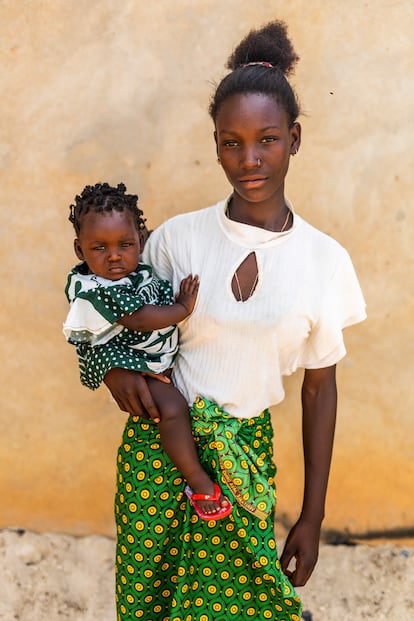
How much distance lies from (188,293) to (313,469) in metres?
0.58

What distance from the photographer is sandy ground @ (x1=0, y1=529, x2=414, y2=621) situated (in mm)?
2723

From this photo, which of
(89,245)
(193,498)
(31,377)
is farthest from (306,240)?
(31,377)

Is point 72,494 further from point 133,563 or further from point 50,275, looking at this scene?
point 133,563

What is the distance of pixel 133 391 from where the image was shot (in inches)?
67.1

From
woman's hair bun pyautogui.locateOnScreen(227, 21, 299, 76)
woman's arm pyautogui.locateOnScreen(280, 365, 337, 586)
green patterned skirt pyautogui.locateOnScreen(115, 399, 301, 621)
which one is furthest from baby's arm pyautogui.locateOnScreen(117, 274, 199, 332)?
woman's hair bun pyautogui.locateOnScreen(227, 21, 299, 76)

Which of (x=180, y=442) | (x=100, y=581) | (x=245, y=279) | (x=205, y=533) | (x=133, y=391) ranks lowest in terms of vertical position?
(x=100, y=581)

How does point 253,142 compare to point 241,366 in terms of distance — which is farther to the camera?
point 241,366

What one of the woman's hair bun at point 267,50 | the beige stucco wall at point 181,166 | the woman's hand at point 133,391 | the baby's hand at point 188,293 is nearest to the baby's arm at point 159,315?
the baby's hand at point 188,293

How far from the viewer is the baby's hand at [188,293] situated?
5.63ft

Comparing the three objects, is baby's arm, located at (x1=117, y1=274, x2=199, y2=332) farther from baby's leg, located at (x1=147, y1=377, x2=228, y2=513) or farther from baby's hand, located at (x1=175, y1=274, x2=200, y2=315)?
baby's leg, located at (x1=147, y1=377, x2=228, y2=513)

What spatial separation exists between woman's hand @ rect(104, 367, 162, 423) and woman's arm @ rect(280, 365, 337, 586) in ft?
1.37

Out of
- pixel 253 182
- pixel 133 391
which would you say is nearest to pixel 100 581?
pixel 133 391

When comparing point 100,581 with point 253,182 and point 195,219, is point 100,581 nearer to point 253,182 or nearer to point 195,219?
point 195,219

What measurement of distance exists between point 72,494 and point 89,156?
133 centimetres
